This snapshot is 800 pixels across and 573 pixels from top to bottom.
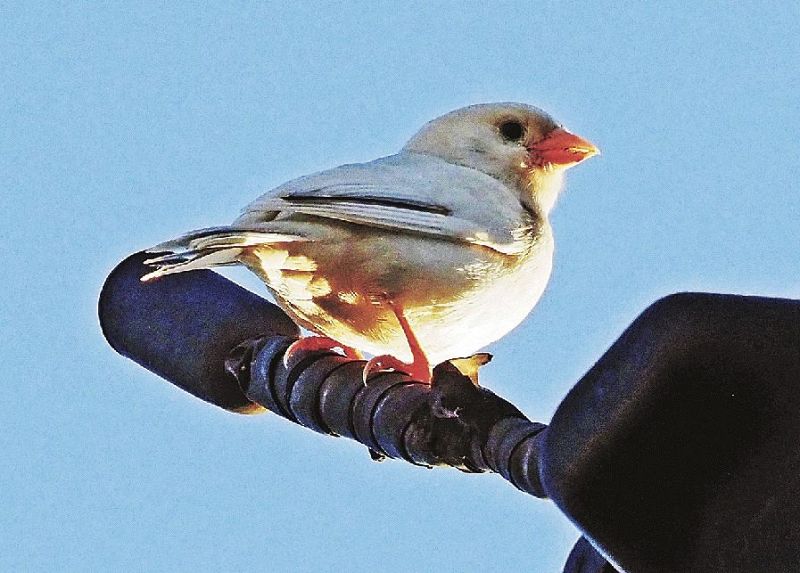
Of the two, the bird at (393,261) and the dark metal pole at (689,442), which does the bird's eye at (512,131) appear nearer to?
the bird at (393,261)

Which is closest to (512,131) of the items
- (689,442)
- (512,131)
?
(512,131)

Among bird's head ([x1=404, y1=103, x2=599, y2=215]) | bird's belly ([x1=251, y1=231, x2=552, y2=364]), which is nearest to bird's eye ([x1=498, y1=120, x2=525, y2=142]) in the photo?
bird's head ([x1=404, y1=103, x2=599, y2=215])

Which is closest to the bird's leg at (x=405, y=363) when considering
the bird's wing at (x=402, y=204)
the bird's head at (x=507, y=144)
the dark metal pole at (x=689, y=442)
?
the bird's wing at (x=402, y=204)

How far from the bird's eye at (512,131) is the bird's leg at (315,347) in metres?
0.41

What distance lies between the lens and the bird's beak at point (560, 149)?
6.40 ft

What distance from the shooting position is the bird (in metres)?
1.72

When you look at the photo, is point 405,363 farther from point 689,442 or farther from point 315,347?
point 689,442

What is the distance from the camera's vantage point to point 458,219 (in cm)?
176

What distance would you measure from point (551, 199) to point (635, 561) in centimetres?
109

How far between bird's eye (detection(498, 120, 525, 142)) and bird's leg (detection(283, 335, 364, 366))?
41 cm

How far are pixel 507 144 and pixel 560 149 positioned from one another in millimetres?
83

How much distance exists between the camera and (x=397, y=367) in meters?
1.65

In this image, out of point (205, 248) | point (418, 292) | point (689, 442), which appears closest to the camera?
point (689, 442)

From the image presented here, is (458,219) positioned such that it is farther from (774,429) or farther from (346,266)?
(774,429)
